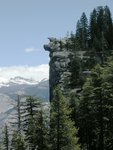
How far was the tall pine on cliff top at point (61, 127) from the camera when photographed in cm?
5672

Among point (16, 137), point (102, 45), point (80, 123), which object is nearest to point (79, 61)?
point (102, 45)

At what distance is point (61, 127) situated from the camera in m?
57.3

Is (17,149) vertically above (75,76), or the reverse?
(75,76)

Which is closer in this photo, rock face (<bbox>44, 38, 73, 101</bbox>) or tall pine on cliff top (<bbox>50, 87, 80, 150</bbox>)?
tall pine on cliff top (<bbox>50, 87, 80, 150</bbox>)

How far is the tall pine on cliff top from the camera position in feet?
186

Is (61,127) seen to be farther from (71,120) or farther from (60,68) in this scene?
(60,68)

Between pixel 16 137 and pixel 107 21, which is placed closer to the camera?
pixel 16 137

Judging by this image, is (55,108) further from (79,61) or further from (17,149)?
(79,61)

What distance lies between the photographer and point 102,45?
427 feet

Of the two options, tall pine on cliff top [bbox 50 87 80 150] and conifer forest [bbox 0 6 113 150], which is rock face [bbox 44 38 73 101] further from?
tall pine on cliff top [bbox 50 87 80 150]

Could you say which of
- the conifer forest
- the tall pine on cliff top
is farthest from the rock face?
the tall pine on cliff top

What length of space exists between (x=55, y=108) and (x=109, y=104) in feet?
23.7

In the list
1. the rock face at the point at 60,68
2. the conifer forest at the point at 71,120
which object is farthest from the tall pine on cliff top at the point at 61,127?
the rock face at the point at 60,68

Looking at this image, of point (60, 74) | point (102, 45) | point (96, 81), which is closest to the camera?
point (96, 81)
